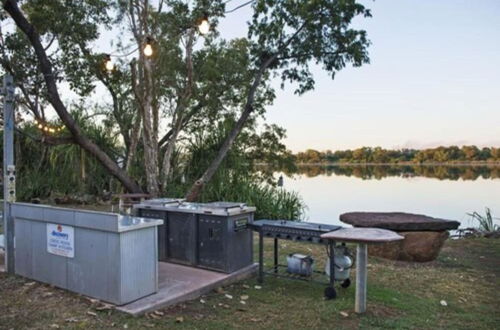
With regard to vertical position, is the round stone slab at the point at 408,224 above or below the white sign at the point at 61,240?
below

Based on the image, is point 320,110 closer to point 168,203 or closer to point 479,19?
point 479,19

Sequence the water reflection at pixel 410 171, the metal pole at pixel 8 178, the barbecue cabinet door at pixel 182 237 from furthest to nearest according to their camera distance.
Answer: the water reflection at pixel 410 171 → the barbecue cabinet door at pixel 182 237 → the metal pole at pixel 8 178

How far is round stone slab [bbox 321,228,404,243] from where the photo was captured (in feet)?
10.7

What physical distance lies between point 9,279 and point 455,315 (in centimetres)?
456

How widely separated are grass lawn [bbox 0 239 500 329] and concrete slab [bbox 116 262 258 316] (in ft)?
0.27

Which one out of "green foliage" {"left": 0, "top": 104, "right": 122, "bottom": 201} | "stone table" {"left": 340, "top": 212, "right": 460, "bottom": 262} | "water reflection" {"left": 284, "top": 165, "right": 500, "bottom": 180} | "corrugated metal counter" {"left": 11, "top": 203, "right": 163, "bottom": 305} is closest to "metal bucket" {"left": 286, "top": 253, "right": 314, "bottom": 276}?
"corrugated metal counter" {"left": 11, "top": 203, "right": 163, "bottom": 305}

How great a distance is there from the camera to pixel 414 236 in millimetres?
5668

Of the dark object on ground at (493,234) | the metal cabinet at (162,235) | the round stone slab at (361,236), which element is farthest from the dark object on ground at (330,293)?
the dark object on ground at (493,234)

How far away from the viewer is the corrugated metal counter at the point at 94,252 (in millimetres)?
3457

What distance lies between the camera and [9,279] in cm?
430

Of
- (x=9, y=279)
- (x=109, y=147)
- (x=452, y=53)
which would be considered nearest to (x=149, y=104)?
(x=109, y=147)

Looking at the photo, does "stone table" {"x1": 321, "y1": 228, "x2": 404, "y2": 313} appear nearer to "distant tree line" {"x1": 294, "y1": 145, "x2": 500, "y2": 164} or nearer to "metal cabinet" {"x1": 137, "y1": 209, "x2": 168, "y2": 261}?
"metal cabinet" {"x1": 137, "y1": 209, "x2": 168, "y2": 261}

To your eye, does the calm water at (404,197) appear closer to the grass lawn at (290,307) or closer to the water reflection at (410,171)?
the water reflection at (410,171)

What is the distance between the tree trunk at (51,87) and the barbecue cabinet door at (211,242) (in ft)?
12.0
